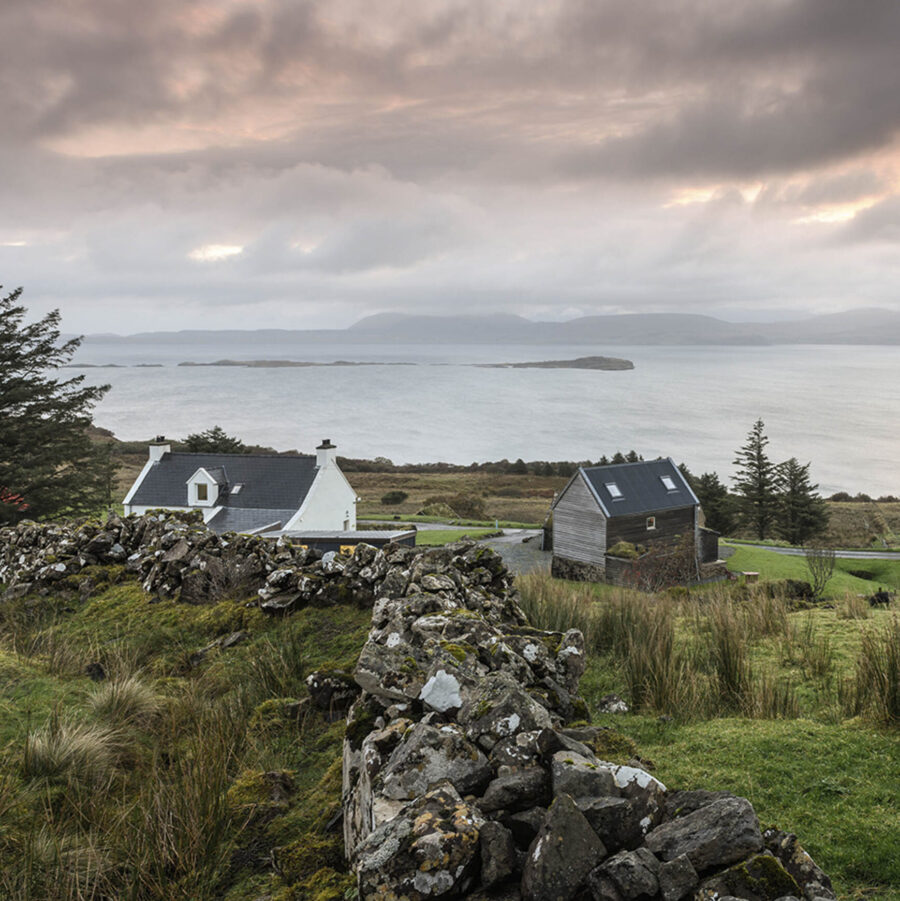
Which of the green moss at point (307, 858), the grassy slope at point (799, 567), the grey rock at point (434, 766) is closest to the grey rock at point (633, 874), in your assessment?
the grey rock at point (434, 766)

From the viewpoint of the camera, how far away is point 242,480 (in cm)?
3397

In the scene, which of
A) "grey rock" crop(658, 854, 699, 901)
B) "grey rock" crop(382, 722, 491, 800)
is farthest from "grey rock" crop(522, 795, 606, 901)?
"grey rock" crop(382, 722, 491, 800)

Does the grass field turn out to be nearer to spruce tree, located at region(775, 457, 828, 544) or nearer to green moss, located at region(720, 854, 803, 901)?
green moss, located at region(720, 854, 803, 901)

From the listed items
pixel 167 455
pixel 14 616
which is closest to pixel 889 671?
pixel 14 616

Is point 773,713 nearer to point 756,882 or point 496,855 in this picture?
point 756,882

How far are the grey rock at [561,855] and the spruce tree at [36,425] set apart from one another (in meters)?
30.1

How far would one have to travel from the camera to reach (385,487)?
85875 millimetres

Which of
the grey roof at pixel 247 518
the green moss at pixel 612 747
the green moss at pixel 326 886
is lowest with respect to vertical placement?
the grey roof at pixel 247 518

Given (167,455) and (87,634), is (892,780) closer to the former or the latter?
(87,634)

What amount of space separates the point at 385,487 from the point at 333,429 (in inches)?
2921

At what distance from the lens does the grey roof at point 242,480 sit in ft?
108

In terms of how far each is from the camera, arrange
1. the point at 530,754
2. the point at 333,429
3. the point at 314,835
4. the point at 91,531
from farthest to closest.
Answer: the point at 333,429, the point at 91,531, the point at 314,835, the point at 530,754

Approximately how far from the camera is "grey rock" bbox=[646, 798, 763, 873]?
240 cm

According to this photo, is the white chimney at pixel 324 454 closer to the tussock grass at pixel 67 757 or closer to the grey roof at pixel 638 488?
the grey roof at pixel 638 488
